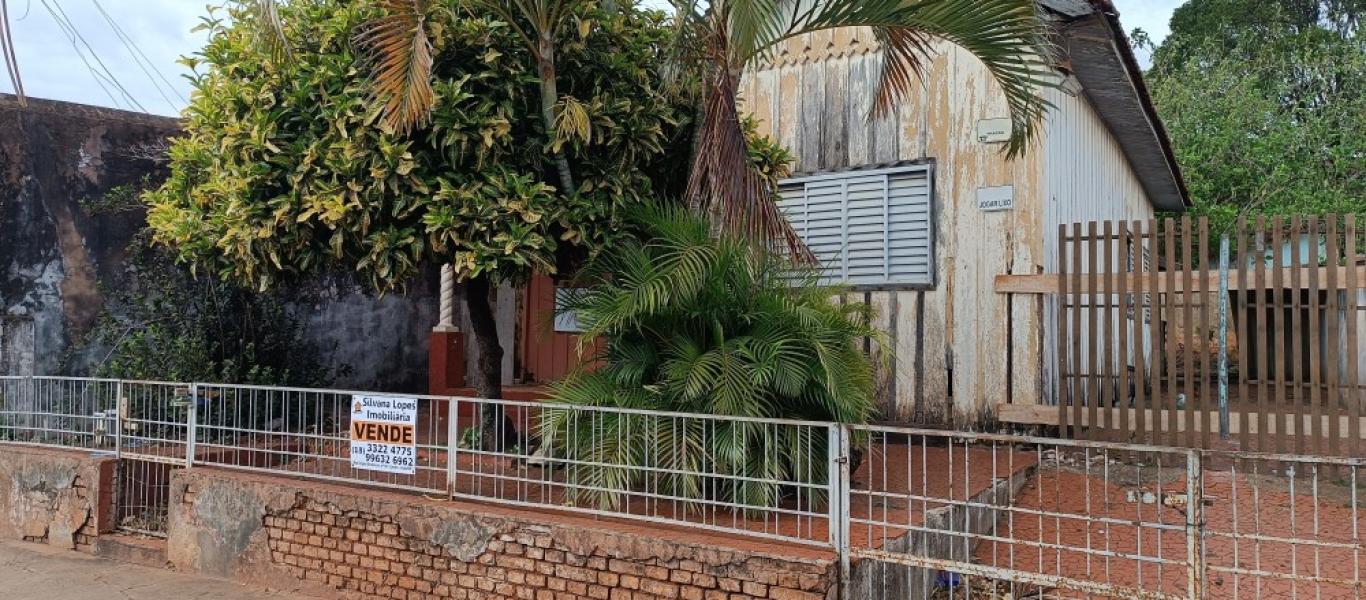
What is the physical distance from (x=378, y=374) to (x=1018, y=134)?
7989 millimetres

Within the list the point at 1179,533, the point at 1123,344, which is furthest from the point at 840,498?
the point at 1123,344

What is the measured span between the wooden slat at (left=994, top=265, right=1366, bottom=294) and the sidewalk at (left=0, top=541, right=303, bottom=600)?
19.1 ft

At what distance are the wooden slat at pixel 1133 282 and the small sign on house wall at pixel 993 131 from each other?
1196 millimetres

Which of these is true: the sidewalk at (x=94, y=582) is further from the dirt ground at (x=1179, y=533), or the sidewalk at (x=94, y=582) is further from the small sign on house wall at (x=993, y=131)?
the small sign on house wall at (x=993, y=131)

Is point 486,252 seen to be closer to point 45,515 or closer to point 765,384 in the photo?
point 765,384

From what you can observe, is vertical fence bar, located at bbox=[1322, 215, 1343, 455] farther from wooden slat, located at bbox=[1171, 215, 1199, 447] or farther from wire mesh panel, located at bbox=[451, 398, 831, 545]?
wire mesh panel, located at bbox=[451, 398, 831, 545]

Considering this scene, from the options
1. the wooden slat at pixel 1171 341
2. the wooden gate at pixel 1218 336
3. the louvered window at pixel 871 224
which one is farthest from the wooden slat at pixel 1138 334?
the louvered window at pixel 871 224

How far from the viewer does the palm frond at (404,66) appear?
17.7ft

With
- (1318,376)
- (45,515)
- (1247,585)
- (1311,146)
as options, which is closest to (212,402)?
(45,515)

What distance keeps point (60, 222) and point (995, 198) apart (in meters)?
8.77

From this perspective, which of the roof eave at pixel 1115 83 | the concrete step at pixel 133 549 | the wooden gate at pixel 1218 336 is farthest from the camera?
the roof eave at pixel 1115 83

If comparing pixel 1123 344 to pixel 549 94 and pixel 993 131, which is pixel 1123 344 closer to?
pixel 993 131

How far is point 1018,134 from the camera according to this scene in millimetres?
6289

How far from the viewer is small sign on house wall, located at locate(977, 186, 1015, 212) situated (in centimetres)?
793
